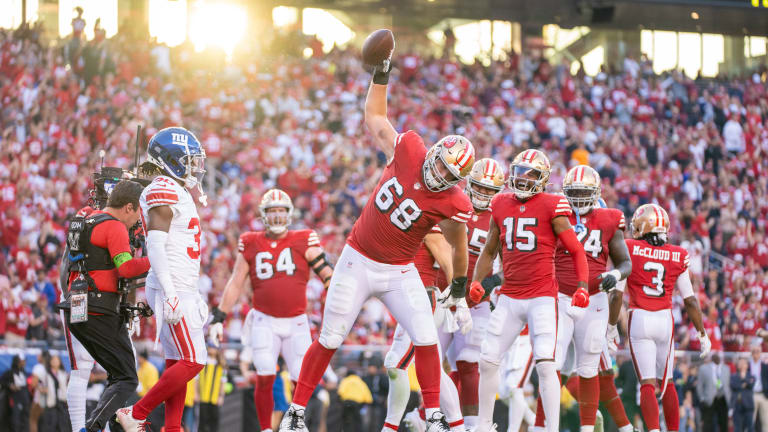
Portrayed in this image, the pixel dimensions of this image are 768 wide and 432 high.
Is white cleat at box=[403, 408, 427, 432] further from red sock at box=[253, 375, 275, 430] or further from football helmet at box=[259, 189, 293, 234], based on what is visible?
football helmet at box=[259, 189, 293, 234]

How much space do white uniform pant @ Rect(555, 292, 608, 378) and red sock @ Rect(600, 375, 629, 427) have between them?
0.58 metres

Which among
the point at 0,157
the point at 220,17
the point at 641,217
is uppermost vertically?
the point at 220,17

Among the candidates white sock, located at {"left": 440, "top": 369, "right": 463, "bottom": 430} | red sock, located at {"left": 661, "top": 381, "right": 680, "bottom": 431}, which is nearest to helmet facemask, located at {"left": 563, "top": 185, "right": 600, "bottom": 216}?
red sock, located at {"left": 661, "top": 381, "right": 680, "bottom": 431}

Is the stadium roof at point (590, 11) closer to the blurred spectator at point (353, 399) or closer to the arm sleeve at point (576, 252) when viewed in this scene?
the blurred spectator at point (353, 399)

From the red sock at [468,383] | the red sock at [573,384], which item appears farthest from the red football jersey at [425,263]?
the red sock at [573,384]

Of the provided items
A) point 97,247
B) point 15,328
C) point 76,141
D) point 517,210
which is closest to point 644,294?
point 517,210

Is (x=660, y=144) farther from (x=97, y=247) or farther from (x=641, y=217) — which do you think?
(x=97, y=247)

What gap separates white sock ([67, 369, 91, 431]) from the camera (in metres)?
8.11

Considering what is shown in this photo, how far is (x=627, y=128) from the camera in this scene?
938 inches

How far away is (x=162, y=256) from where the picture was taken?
7.30 m

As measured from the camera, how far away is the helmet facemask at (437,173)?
7.23 m

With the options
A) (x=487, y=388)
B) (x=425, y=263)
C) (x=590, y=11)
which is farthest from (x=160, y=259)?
(x=590, y=11)

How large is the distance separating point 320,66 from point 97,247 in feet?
51.2

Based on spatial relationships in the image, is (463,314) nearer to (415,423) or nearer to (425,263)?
(425,263)
